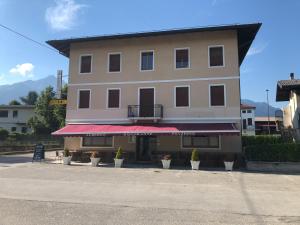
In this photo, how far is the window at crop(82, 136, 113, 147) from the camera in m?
25.2

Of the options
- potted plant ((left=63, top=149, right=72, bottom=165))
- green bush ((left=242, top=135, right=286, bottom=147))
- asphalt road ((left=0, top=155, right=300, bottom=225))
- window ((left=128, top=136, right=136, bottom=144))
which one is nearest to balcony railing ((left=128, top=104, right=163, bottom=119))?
window ((left=128, top=136, right=136, bottom=144))

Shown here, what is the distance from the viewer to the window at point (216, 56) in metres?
23.7

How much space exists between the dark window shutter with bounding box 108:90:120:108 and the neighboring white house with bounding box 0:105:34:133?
1482 inches

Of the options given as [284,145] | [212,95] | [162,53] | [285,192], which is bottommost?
[285,192]

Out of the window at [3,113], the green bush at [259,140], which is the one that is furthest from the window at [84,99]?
the window at [3,113]

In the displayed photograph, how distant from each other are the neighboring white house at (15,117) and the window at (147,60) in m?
39.2

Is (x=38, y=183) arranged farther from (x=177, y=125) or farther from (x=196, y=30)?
(x=196, y=30)

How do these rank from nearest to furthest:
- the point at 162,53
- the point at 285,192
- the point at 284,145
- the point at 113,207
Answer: the point at 113,207
the point at 285,192
the point at 284,145
the point at 162,53

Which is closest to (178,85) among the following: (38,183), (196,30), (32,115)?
(196,30)

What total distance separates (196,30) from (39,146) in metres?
15.0

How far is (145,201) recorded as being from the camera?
1018cm

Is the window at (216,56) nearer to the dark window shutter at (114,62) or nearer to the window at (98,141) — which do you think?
the dark window shutter at (114,62)

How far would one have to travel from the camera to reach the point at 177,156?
2306cm

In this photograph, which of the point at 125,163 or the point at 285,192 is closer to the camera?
the point at 285,192
